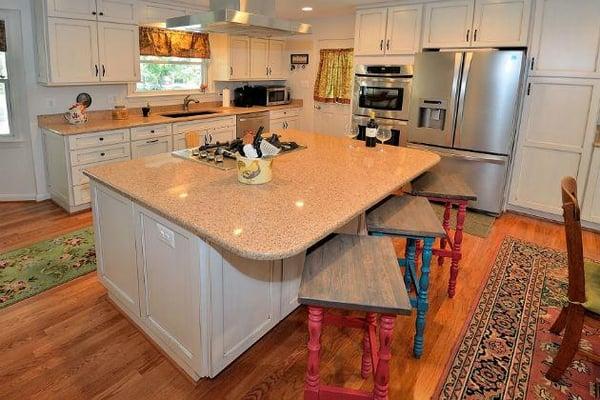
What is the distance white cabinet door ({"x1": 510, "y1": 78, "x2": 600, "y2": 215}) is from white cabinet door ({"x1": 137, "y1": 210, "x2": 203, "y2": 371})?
151 inches

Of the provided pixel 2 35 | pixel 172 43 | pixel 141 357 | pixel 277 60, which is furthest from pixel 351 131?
pixel 2 35

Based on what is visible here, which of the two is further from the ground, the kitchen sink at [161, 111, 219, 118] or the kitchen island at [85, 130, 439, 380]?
the kitchen sink at [161, 111, 219, 118]

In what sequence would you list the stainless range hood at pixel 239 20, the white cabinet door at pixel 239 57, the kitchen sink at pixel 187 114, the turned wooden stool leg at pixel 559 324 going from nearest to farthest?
the turned wooden stool leg at pixel 559 324 < the stainless range hood at pixel 239 20 < the kitchen sink at pixel 187 114 < the white cabinet door at pixel 239 57

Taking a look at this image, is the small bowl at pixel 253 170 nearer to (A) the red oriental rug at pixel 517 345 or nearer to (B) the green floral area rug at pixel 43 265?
(A) the red oriental rug at pixel 517 345

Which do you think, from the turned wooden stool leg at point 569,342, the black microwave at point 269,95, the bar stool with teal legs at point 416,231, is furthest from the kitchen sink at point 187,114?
the turned wooden stool leg at point 569,342

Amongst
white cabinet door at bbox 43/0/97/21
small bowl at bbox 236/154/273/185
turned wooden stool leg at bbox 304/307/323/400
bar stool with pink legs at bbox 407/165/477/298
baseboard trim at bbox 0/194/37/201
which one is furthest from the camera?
baseboard trim at bbox 0/194/37/201

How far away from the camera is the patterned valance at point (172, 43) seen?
4801mm

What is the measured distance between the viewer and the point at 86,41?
13.1ft

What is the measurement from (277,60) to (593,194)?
4.69m

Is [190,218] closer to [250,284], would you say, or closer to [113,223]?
[250,284]

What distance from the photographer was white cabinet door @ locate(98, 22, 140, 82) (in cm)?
416

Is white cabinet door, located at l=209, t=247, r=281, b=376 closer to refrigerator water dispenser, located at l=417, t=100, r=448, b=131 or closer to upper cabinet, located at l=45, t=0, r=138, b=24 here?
refrigerator water dispenser, located at l=417, t=100, r=448, b=131

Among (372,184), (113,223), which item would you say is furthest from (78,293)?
(372,184)

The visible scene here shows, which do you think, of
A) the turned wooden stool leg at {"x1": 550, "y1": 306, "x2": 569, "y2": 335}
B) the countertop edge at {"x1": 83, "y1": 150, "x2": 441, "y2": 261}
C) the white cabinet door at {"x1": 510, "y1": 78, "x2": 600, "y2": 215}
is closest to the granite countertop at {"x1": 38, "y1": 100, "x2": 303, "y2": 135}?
the countertop edge at {"x1": 83, "y1": 150, "x2": 441, "y2": 261}
